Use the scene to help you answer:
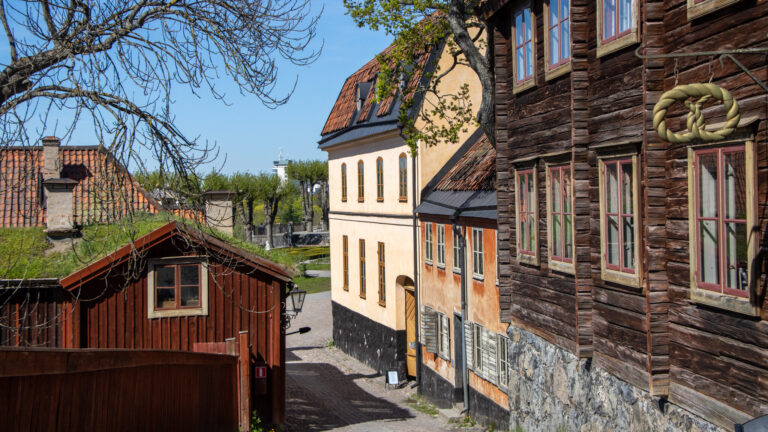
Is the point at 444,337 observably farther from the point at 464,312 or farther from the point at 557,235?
the point at 557,235

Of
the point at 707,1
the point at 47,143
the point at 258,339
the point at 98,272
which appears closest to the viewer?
the point at 707,1

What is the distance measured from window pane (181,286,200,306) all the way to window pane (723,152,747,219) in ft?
39.4

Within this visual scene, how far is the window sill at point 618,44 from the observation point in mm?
8250

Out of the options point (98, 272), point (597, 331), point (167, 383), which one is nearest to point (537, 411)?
point (597, 331)

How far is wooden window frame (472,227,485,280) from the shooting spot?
17.2 m

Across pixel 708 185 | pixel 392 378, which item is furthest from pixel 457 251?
pixel 708 185

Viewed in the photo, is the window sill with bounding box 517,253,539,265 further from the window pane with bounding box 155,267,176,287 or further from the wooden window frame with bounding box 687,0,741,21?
the window pane with bounding box 155,267,176,287

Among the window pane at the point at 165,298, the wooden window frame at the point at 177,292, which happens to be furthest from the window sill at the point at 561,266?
the window pane at the point at 165,298

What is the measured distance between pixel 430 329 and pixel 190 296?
6.73 meters

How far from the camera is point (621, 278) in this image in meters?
8.73

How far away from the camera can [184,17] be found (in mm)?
8922

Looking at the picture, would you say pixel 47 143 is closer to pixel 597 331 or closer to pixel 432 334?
pixel 432 334

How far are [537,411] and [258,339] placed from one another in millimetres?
7155


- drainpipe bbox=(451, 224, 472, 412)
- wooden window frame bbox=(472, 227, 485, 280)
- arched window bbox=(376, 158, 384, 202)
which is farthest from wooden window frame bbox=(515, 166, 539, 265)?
arched window bbox=(376, 158, 384, 202)
